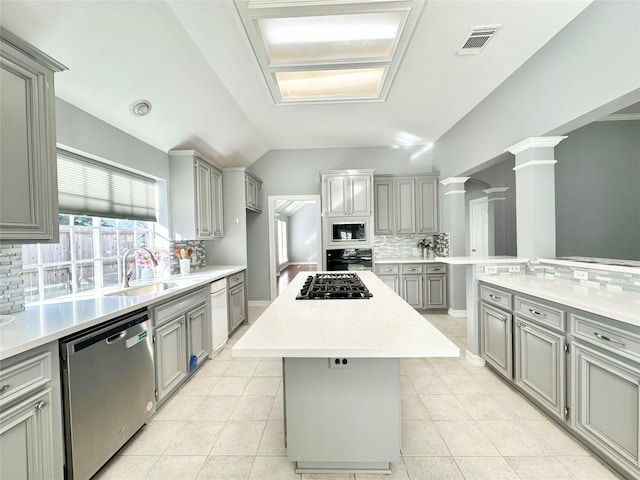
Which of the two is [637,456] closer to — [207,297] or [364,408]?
[364,408]

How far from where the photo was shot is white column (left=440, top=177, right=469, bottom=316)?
4.45m

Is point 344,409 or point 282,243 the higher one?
point 282,243

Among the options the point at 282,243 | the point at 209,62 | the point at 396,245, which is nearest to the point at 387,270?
the point at 396,245

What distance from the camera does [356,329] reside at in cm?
127

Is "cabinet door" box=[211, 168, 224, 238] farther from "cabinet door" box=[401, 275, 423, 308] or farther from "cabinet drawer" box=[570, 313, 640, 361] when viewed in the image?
"cabinet drawer" box=[570, 313, 640, 361]

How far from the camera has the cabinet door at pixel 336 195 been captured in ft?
15.4

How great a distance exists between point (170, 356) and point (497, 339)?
2.88 meters

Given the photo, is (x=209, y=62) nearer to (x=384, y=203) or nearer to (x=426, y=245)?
(x=384, y=203)

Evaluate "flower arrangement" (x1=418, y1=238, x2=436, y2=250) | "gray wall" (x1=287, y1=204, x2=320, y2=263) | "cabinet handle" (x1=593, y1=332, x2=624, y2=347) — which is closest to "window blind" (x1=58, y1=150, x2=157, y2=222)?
"cabinet handle" (x1=593, y1=332, x2=624, y2=347)

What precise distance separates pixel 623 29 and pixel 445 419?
2858mm

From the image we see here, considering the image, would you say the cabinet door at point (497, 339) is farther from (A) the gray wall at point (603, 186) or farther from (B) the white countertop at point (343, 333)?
(A) the gray wall at point (603, 186)

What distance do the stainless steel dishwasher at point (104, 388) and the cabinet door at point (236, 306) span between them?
1706 mm

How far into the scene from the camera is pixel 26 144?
1.39 meters

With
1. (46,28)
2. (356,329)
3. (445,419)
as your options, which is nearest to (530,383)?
(445,419)
